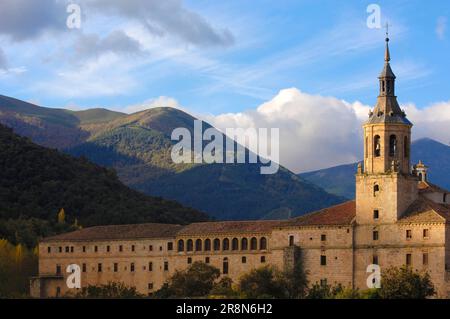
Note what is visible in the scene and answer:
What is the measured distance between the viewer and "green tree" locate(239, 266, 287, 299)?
341 ft

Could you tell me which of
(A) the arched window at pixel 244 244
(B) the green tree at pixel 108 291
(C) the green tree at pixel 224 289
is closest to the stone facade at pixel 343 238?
(A) the arched window at pixel 244 244

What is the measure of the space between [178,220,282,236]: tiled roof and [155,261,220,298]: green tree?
4871 mm

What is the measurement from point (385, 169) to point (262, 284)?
14900 millimetres

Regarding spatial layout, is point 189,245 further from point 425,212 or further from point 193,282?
point 425,212

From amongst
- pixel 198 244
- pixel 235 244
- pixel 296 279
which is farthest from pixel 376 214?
pixel 198 244

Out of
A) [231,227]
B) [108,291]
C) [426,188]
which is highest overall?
[426,188]

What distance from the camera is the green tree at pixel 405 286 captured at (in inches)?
3883

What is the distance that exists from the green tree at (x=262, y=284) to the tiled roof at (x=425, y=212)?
11.5m

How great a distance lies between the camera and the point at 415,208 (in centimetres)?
10988

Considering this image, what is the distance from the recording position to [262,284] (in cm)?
10538

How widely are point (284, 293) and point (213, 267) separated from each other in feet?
36.0

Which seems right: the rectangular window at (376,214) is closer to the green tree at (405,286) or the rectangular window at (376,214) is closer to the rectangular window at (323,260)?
the rectangular window at (323,260)
